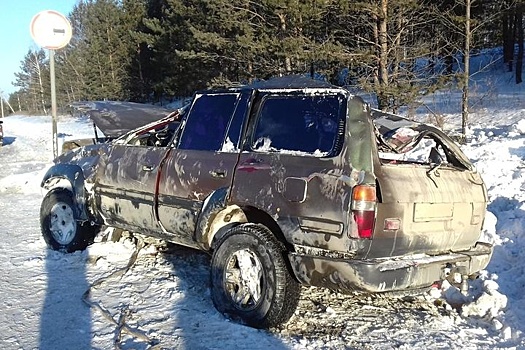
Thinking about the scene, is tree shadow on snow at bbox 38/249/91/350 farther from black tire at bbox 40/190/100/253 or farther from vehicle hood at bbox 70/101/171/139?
vehicle hood at bbox 70/101/171/139

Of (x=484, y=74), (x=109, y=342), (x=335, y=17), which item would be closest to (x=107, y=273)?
(x=109, y=342)

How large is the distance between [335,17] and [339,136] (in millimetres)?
13431

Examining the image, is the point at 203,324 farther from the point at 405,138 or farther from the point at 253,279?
the point at 405,138

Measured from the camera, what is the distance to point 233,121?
4719mm

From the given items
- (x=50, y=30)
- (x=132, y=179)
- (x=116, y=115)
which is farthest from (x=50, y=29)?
(x=132, y=179)

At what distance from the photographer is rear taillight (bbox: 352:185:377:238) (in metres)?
3.71

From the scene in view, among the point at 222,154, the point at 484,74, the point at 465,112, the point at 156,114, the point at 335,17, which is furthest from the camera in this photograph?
the point at 484,74

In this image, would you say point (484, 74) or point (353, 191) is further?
point (484, 74)

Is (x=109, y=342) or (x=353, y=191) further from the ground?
(x=353, y=191)

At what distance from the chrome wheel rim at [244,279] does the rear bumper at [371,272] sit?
1.26ft

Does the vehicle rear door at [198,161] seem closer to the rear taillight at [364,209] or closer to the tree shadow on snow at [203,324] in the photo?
the tree shadow on snow at [203,324]

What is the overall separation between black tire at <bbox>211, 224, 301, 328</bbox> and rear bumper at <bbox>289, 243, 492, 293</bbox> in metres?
0.16

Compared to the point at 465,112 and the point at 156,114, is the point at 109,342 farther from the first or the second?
the point at 465,112

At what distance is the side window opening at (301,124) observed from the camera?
402 cm
